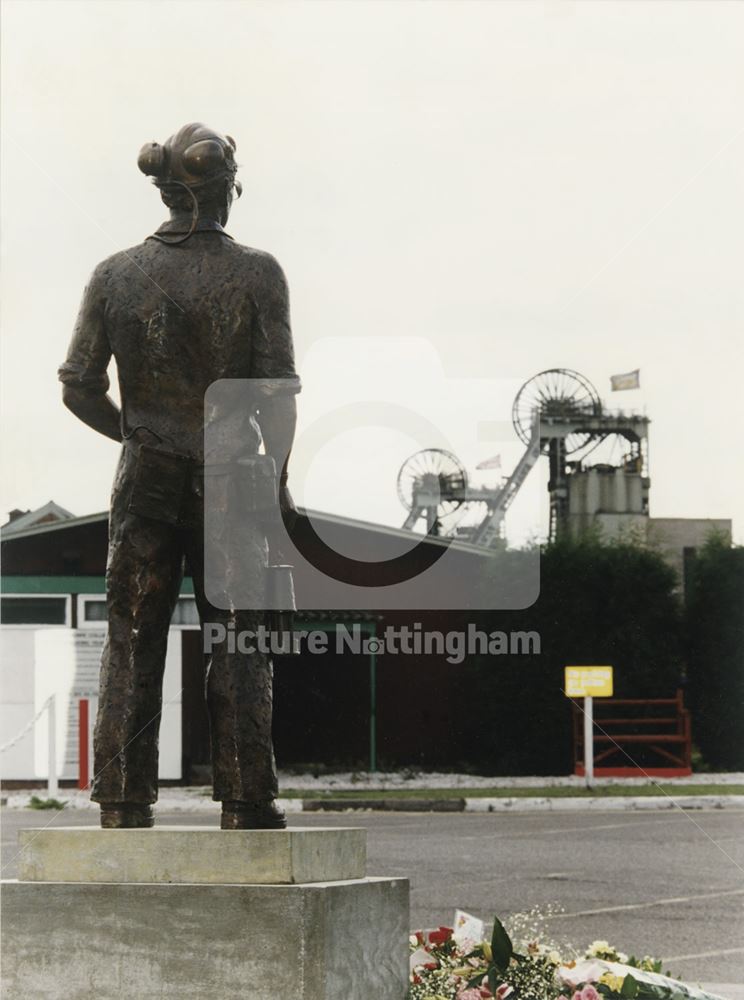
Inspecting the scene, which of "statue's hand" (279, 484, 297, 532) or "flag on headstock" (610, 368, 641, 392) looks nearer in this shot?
"statue's hand" (279, 484, 297, 532)

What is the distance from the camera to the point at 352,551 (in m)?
23.7

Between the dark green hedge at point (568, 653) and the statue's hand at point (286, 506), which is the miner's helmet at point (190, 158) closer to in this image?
the statue's hand at point (286, 506)

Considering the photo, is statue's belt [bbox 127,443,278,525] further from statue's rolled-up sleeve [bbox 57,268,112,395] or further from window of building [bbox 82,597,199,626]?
window of building [bbox 82,597,199,626]

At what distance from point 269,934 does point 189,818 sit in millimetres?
11246

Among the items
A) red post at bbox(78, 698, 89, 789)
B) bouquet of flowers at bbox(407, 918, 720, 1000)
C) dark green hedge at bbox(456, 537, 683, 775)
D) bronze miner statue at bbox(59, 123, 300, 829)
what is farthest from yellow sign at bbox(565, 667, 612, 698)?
bronze miner statue at bbox(59, 123, 300, 829)

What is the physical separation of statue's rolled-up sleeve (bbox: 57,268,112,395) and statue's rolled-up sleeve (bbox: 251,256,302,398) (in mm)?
550

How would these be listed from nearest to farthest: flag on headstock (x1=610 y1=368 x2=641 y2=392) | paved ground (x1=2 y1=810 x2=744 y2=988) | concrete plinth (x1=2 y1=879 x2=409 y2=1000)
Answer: concrete plinth (x1=2 y1=879 x2=409 y2=1000) < paved ground (x1=2 y1=810 x2=744 y2=988) < flag on headstock (x1=610 y1=368 x2=641 y2=392)

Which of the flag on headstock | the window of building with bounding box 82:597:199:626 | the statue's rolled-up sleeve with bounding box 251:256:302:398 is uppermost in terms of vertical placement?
the flag on headstock

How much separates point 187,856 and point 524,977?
138cm

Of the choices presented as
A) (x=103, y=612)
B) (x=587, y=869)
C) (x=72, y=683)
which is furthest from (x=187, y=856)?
(x=103, y=612)

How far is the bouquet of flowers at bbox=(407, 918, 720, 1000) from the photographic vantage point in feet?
17.5

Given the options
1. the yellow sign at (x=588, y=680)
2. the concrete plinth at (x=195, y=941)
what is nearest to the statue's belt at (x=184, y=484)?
the concrete plinth at (x=195, y=941)

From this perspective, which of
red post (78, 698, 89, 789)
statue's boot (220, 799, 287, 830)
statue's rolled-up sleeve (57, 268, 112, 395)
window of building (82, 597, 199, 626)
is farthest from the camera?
window of building (82, 597, 199, 626)

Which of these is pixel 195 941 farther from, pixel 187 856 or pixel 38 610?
pixel 38 610
